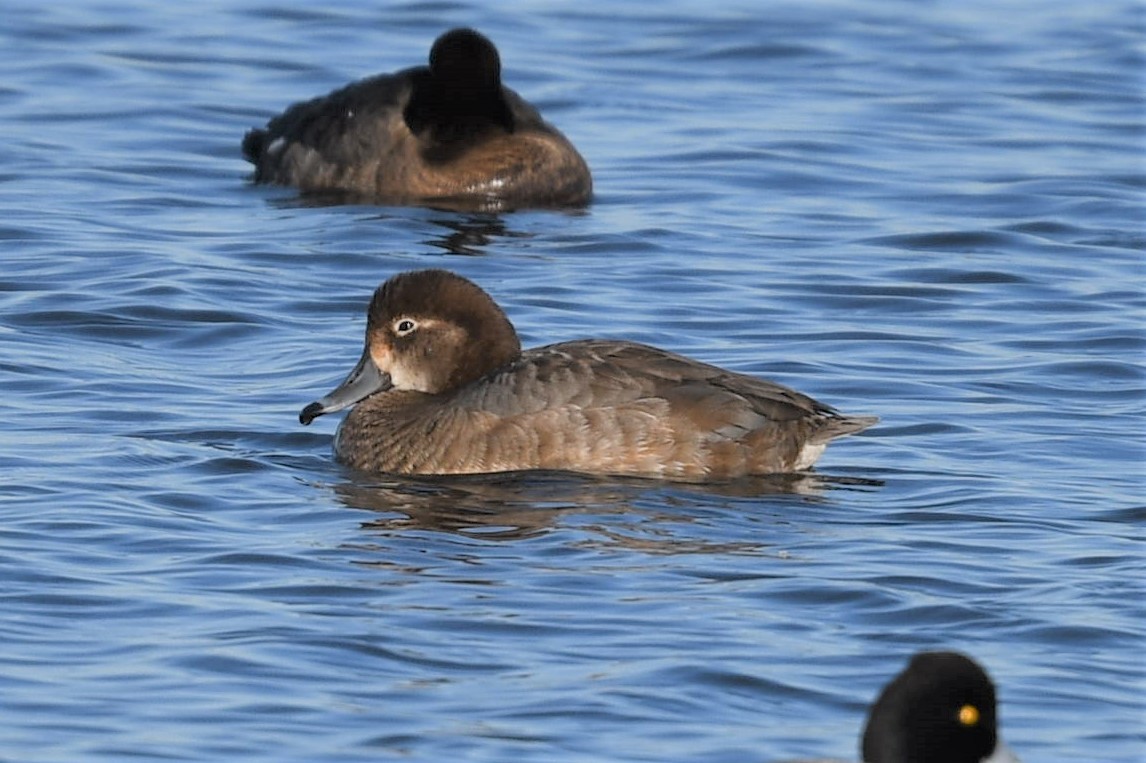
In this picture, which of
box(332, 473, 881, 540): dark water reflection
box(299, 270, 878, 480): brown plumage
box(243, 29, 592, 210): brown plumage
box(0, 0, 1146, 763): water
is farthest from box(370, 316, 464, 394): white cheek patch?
box(243, 29, 592, 210): brown plumage

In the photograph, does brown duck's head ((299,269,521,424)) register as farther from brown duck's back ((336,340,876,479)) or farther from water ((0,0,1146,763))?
water ((0,0,1146,763))

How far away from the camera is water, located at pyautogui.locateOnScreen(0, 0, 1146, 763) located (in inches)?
291

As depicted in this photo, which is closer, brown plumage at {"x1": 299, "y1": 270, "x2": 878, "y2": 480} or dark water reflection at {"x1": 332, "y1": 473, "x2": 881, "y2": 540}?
dark water reflection at {"x1": 332, "y1": 473, "x2": 881, "y2": 540}

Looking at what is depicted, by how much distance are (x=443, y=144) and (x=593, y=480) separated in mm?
6711

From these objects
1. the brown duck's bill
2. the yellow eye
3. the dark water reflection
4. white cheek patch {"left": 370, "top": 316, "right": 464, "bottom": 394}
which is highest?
the yellow eye

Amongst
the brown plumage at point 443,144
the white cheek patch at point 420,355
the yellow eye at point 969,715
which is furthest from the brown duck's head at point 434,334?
the brown plumage at point 443,144

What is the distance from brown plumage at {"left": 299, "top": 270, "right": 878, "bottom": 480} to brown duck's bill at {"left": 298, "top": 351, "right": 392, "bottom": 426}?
101 mm

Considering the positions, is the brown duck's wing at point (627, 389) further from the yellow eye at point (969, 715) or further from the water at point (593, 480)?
the yellow eye at point (969, 715)

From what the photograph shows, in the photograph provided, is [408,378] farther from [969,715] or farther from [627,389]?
[969,715]

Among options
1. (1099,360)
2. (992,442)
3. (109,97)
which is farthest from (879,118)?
(992,442)

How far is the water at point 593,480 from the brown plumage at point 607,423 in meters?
0.16

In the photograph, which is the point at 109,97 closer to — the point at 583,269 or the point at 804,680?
the point at 583,269

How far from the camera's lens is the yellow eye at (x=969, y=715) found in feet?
19.4

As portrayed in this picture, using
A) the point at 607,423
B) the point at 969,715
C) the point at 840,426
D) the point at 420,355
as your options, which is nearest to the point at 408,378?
the point at 420,355
